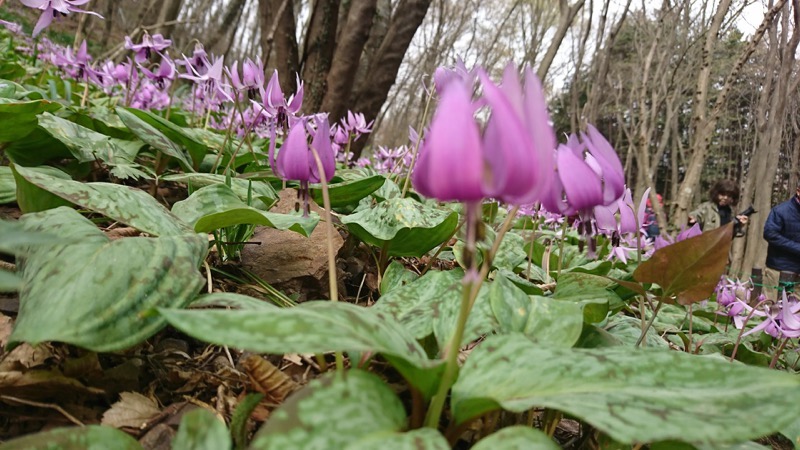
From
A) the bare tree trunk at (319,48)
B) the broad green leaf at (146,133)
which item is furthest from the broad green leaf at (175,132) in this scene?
the bare tree trunk at (319,48)

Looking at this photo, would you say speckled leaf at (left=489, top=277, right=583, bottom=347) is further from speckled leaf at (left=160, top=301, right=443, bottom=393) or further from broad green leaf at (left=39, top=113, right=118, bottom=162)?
broad green leaf at (left=39, top=113, right=118, bottom=162)

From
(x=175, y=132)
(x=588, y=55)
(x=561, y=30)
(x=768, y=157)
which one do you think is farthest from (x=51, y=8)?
(x=588, y=55)

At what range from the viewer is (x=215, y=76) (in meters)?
2.07

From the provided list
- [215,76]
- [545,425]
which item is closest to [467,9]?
Result: [215,76]

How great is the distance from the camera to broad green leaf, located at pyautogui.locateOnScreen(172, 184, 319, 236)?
115cm

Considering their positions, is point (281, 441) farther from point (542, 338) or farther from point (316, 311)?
point (542, 338)

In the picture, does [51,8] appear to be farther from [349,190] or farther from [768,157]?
[768,157]

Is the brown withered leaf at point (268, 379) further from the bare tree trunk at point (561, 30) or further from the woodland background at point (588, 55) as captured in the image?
the bare tree trunk at point (561, 30)

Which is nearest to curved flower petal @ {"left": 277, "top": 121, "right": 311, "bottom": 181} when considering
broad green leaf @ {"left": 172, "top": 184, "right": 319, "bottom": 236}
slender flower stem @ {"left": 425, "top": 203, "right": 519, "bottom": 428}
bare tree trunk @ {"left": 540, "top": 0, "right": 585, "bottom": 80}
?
broad green leaf @ {"left": 172, "top": 184, "right": 319, "bottom": 236}

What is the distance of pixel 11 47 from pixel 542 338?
7178mm

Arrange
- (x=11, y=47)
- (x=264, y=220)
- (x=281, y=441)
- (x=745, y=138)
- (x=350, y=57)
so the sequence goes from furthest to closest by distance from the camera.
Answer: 1. (x=745, y=138)
2. (x=11, y=47)
3. (x=350, y=57)
4. (x=264, y=220)
5. (x=281, y=441)

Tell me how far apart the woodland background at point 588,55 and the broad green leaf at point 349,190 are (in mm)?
593

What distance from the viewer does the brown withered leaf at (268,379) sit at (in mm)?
933

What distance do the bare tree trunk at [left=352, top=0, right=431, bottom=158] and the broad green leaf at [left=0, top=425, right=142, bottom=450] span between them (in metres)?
4.31
